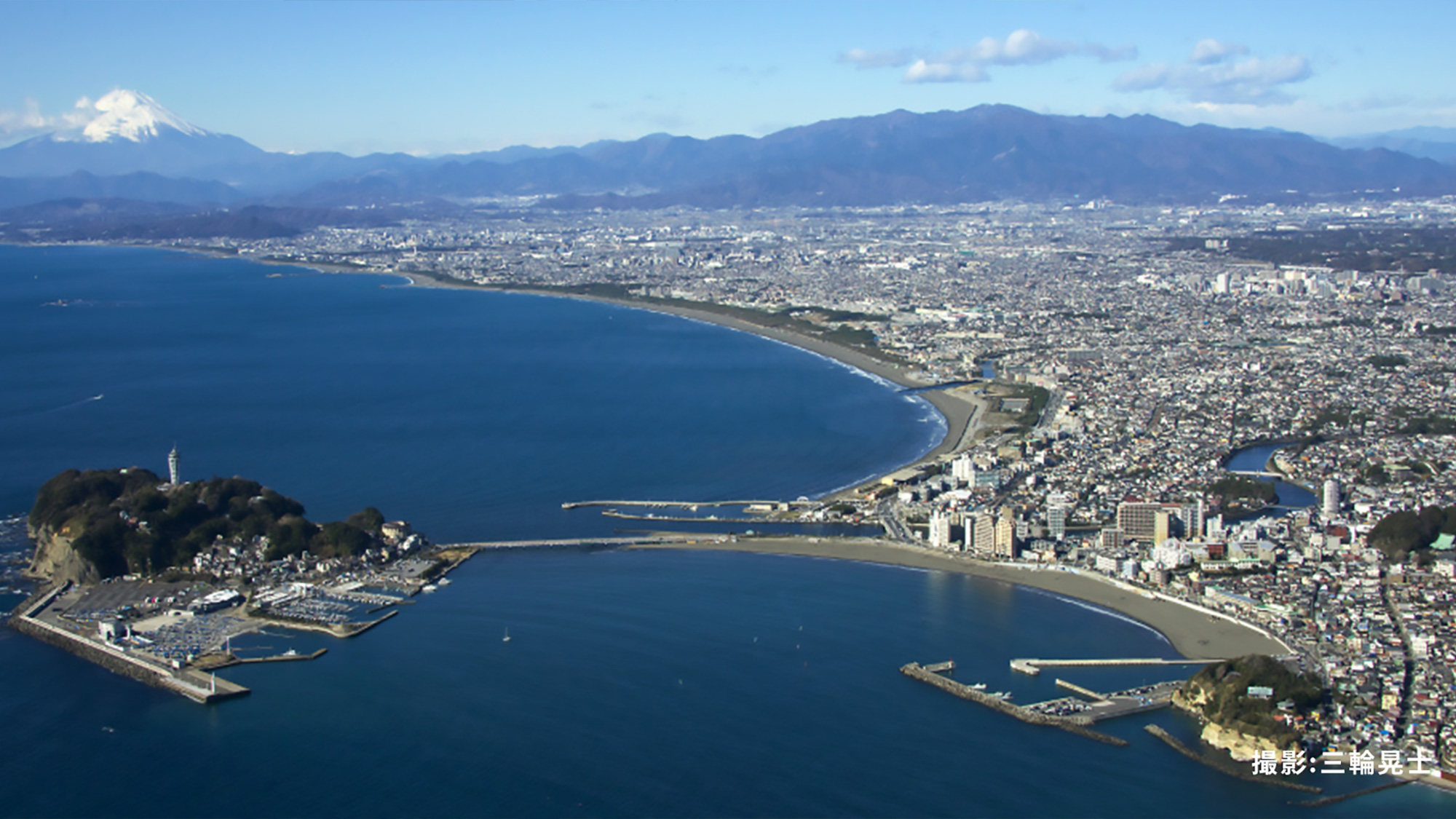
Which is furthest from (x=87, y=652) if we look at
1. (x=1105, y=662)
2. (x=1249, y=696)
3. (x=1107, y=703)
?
(x=1249, y=696)

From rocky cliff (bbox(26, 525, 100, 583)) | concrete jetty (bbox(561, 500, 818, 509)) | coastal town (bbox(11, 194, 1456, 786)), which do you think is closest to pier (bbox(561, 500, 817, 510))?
concrete jetty (bbox(561, 500, 818, 509))

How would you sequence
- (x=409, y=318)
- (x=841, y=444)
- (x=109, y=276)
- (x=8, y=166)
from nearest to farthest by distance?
(x=841, y=444) → (x=409, y=318) → (x=109, y=276) → (x=8, y=166)

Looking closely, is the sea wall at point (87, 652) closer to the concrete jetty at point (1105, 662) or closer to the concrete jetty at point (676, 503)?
the concrete jetty at point (676, 503)

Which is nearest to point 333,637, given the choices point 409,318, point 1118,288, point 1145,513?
point 1145,513

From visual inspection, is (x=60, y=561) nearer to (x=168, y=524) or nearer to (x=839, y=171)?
(x=168, y=524)

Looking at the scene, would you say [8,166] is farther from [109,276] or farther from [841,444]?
[841,444]
